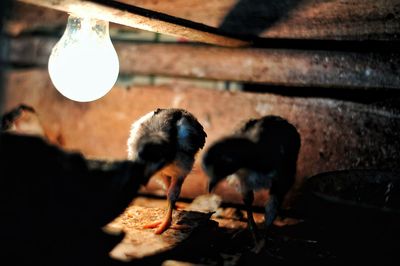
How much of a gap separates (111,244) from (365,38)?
3.48m

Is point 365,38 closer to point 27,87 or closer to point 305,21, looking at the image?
point 305,21

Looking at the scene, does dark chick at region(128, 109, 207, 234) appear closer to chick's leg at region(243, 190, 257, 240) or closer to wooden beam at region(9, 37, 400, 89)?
chick's leg at region(243, 190, 257, 240)

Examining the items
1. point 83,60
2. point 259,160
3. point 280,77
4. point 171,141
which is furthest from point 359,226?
point 83,60

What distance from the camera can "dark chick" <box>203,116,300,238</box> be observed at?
11.0 ft

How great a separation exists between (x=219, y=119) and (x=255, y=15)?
1372 mm

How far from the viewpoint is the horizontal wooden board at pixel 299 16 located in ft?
14.6

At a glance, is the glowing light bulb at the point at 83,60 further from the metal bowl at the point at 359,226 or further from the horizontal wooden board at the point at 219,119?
the metal bowl at the point at 359,226

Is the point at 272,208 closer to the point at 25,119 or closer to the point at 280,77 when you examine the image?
the point at 280,77

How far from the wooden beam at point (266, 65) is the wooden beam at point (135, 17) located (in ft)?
2.46

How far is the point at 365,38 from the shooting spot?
4508 millimetres

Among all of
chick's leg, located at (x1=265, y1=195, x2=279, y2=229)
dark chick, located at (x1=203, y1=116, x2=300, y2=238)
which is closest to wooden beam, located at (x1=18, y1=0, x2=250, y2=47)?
dark chick, located at (x1=203, y1=116, x2=300, y2=238)

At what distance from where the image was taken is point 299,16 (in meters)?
4.81

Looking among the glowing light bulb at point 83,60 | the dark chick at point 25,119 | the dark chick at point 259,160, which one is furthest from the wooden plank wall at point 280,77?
the glowing light bulb at point 83,60

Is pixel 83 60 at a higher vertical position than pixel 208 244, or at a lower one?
higher
